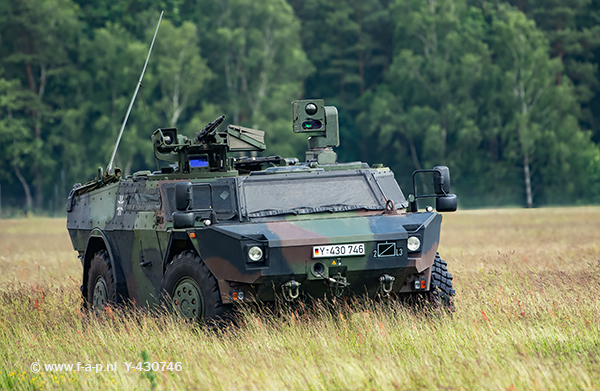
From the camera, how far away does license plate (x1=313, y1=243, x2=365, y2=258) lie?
9.40 m

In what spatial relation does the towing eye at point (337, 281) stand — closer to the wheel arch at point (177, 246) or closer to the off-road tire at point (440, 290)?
the off-road tire at point (440, 290)

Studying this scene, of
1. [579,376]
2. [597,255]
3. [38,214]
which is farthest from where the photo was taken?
[38,214]

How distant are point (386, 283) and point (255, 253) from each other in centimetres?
139

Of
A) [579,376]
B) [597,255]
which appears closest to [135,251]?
[579,376]

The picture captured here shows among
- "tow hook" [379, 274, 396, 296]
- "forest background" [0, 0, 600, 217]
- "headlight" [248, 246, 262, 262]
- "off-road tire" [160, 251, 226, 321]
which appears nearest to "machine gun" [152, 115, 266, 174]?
"off-road tire" [160, 251, 226, 321]

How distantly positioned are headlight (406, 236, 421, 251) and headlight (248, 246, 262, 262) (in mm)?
1470

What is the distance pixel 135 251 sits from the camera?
11.3 m

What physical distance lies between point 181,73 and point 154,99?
2097mm

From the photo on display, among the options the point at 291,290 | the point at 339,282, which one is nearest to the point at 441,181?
the point at 339,282

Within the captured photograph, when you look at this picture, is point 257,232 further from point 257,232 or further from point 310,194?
point 310,194

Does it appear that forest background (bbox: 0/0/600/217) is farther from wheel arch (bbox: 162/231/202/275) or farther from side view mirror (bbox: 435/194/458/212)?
side view mirror (bbox: 435/194/458/212)

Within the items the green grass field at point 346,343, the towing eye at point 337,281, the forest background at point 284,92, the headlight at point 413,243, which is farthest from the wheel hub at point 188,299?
the forest background at point 284,92

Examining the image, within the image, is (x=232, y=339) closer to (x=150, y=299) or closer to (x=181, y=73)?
(x=150, y=299)

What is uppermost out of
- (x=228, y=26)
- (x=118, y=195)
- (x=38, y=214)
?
(x=228, y=26)
